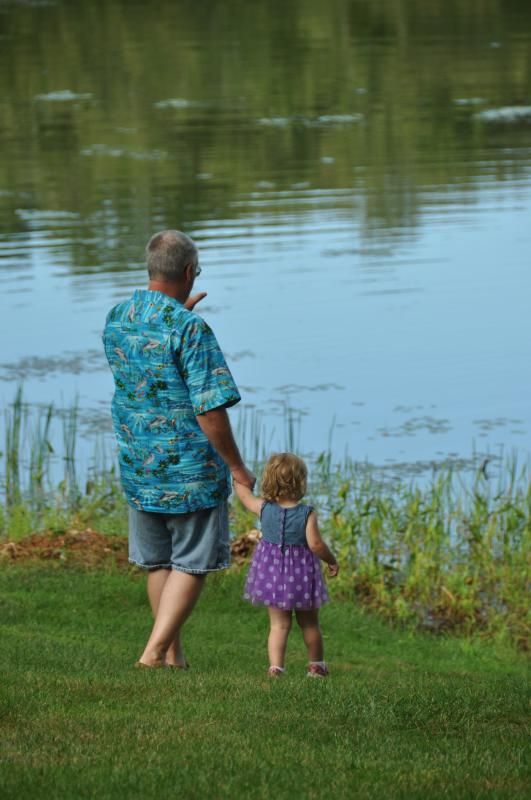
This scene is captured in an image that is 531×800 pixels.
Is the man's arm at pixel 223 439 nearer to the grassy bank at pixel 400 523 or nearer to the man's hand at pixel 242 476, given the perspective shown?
the man's hand at pixel 242 476

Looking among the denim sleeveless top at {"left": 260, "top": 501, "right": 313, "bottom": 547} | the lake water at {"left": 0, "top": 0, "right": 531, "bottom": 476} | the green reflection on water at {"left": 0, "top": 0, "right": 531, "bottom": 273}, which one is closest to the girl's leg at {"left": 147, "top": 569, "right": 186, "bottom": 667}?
the denim sleeveless top at {"left": 260, "top": 501, "right": 313, "bottom": 547}

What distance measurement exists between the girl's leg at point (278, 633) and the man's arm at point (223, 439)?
77 centimetres

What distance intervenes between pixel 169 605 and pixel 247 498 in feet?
1.97

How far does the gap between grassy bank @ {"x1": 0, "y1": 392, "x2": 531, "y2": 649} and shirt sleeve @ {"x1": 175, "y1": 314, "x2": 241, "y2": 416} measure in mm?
3747

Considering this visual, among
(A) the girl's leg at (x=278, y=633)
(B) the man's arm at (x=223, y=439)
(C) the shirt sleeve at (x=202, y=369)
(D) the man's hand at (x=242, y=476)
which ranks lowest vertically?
(A) the girl's leg at (x=278, y=633)

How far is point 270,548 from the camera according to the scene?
700 centimetres

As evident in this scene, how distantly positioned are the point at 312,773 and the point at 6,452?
7956 mm

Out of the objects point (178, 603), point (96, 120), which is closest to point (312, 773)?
point (178, 603)

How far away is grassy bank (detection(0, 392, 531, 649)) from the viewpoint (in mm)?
10039

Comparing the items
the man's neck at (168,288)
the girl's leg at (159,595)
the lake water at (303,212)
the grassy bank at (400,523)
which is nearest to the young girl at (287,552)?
the girl's leg at (159,595)

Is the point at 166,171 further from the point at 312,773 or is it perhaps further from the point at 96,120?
the point at 312,773

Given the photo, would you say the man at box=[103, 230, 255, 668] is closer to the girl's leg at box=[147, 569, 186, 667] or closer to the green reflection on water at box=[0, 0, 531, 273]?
the girl's leg at box=[147, 569, 186, 667]

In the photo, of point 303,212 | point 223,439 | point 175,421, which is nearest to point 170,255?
point 175,421

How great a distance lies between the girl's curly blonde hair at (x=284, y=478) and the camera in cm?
682
